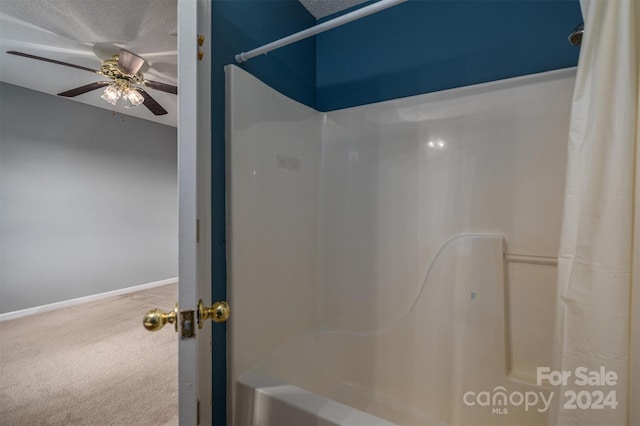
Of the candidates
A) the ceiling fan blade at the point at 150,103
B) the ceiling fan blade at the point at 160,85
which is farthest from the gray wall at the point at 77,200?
the ceiling fan blade at the point at 160,85

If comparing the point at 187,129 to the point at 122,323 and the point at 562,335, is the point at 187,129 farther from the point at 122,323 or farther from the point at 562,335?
the point at 122,323

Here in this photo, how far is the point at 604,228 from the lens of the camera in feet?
2.57

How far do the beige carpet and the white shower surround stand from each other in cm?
107

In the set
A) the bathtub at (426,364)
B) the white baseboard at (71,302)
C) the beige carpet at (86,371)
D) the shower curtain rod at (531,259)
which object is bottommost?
the beige carpet at (86,371)

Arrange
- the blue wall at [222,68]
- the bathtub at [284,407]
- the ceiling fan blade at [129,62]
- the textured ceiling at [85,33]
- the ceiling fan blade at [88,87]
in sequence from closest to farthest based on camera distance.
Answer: the bathtub at [284,407] < the blue wall at [222,68] < the textured ceiling at [85,33] < the ceiling fan blade at [129,62] < the ceiling fan blade at [88,87]

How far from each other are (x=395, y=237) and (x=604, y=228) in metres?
0.98

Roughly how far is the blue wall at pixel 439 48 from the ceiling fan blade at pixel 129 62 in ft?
4.74

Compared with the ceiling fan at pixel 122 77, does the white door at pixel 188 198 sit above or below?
below

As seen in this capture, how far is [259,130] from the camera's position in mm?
1429

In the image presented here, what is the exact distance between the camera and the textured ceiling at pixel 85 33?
184 cm

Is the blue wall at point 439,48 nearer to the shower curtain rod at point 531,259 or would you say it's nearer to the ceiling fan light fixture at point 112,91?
the shower curtain rod at point 531,259

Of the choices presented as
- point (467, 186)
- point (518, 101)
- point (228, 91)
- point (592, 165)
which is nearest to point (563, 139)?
point (518, 101)

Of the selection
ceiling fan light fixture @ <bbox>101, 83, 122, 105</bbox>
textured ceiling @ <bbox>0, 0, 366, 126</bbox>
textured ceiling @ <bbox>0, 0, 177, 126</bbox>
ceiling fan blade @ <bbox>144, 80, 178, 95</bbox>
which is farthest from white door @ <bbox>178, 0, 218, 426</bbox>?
ceiling fan light fixture @ <bbox>101, 83, 122, 105</bbox>

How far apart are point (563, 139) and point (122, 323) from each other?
3.94 m
